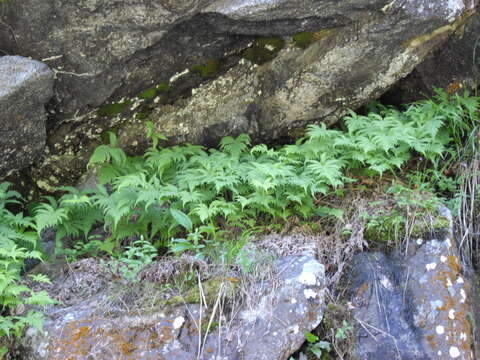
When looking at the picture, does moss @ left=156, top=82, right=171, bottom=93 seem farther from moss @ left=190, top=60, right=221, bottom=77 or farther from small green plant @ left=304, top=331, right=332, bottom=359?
small green plant @ left=304, top=331, right=332, bottom=359

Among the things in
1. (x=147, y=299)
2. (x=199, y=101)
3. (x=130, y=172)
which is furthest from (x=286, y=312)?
(x=199, y=101)

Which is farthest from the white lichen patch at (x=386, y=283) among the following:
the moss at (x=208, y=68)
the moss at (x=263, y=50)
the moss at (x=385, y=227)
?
the moss at (x=208, y=68)

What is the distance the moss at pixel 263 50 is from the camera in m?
5.93

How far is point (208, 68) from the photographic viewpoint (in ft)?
19.3

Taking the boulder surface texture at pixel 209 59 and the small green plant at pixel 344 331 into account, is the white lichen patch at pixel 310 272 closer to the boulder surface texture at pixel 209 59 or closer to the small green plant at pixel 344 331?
the small green plant at pixel 344 331

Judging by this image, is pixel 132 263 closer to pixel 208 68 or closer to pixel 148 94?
pixel 148 94

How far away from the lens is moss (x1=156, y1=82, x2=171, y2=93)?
574 centimetres

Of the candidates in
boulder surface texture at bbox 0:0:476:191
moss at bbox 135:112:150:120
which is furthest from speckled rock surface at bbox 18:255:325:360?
moss at bbox 135:112:150:120

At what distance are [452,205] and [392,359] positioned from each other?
189cm

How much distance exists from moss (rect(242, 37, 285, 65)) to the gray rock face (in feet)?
7.39

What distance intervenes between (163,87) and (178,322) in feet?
9.05

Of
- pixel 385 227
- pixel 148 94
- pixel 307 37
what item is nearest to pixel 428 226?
pixel 385 227

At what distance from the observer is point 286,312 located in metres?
4.12

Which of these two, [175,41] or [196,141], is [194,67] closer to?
[175,41]
